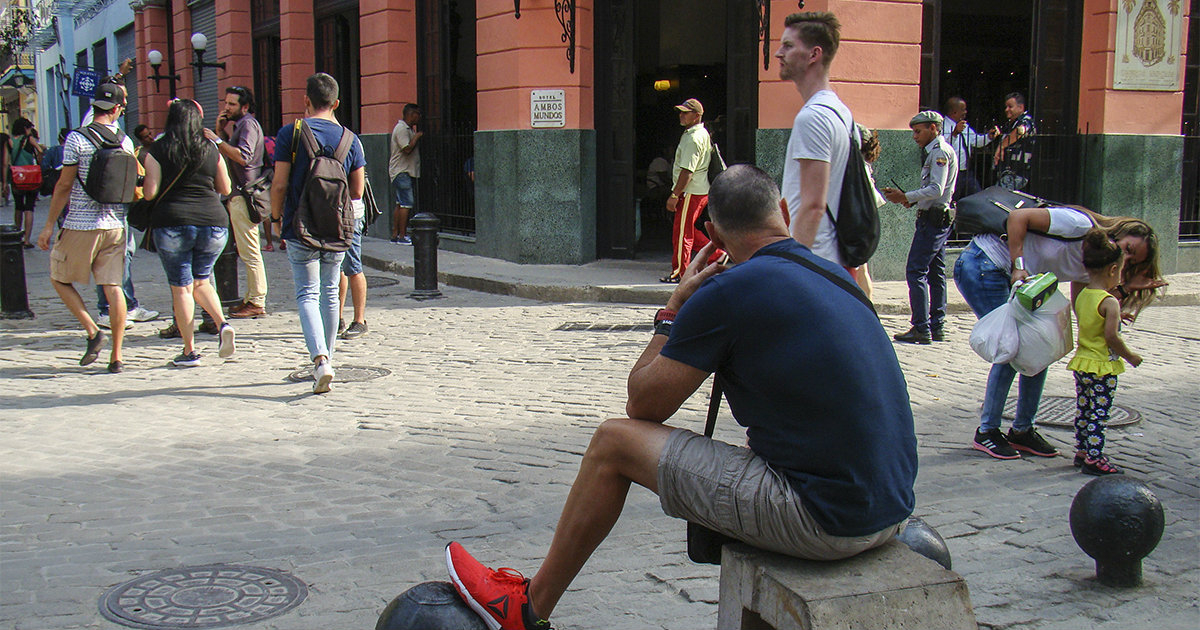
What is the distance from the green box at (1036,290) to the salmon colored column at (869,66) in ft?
21.3

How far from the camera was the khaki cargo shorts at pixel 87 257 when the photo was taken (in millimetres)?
7508

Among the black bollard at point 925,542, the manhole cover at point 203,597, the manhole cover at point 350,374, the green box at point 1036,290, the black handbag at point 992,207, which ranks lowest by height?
the manhole cover at point 203,597

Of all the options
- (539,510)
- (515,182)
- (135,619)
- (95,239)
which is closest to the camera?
(135,619)

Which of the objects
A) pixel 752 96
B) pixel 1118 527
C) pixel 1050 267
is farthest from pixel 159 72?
pixel 1118 527

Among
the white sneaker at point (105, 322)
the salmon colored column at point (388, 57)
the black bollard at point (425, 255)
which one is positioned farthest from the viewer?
the salmon colored column at point (388, 57)

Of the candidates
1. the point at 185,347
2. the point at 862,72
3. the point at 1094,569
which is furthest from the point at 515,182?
the point at 1094,569

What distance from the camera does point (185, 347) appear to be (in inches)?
299

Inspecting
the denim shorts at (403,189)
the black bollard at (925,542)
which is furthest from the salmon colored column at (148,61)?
the black bollard at (925,542)

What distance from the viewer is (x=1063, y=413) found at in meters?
6.29

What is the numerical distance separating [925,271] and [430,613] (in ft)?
21.7

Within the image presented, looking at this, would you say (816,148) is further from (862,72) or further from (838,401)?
(862,72)

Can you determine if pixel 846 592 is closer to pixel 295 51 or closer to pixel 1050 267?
pixel 1050 267

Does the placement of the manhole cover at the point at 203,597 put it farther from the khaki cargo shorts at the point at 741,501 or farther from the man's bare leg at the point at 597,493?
the khaki cargo shorts at the point at 741,501

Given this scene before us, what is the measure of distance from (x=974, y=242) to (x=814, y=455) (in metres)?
3.76
